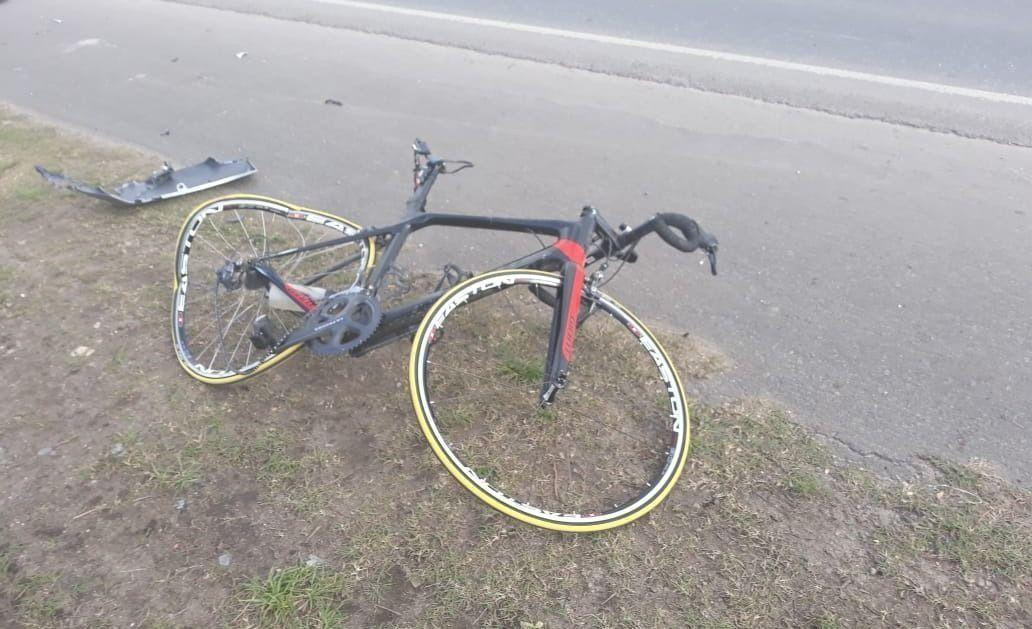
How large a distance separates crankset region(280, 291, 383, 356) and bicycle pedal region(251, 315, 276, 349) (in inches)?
7.1

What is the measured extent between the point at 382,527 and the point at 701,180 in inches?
131

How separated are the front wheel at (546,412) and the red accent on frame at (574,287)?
0.31ft

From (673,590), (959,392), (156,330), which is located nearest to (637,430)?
(673,590)

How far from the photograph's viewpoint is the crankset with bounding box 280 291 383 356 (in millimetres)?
2658

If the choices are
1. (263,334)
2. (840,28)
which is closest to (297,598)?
(263,334)

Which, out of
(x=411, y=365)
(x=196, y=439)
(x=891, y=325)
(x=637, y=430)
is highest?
(x=411, y=365)

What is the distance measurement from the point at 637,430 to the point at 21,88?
269 inches

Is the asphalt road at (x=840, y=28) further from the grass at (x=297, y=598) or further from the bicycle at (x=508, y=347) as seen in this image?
the grass at (x=297, y=598)

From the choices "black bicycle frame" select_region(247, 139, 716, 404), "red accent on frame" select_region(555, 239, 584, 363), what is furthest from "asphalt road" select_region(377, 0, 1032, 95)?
"red accent on frame" select_region(555, 239, 584, 363)

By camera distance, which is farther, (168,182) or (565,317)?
(168,182)

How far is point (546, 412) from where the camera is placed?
2943 mm

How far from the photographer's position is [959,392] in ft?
10.1

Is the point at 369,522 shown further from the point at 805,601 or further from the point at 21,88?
the point at 21,88

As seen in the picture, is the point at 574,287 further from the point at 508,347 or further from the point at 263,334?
the point at 263,334
